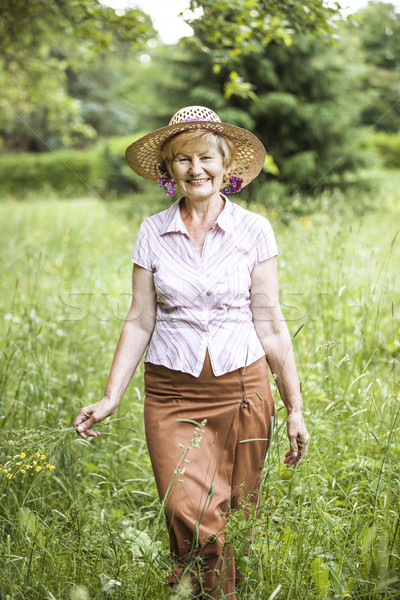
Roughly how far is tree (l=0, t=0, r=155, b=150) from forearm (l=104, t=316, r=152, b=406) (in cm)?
166

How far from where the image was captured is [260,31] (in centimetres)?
397

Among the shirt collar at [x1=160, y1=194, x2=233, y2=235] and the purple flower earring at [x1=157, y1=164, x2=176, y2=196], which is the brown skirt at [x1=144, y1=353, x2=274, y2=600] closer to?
the shirt collar at [x1=160, y1=194, x2=233, y2=235]

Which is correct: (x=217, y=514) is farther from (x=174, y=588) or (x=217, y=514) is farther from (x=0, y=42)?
(x=0, y=42)

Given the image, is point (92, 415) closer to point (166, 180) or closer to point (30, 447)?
point (30, 447)

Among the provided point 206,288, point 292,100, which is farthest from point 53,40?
point 206,288

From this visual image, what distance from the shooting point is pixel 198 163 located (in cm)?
206

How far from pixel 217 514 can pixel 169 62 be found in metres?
8.38

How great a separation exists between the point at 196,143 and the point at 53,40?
8.74 meters

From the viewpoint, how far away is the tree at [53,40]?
4.50 m

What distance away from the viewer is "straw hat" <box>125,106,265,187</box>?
206 cm

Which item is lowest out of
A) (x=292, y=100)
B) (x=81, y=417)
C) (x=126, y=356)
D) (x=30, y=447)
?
(x=30, y=447)

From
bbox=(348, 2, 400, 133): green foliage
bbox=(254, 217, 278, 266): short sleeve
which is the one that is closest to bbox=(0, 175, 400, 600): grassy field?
bbox=(254, 217, 278, 266): short sleeve

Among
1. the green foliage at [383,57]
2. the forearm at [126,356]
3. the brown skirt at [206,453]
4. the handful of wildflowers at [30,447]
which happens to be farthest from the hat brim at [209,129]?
the green foliage at [383,57]

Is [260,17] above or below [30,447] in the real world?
above
